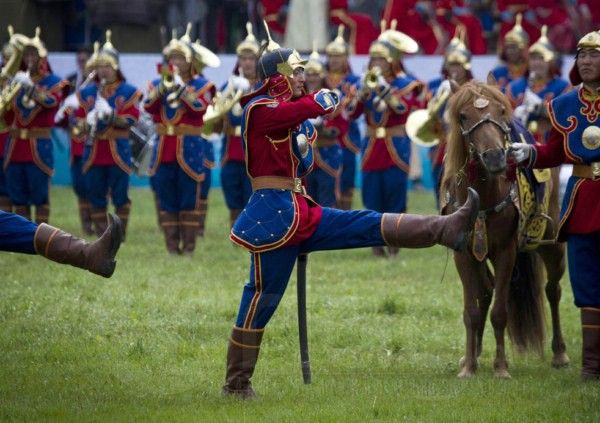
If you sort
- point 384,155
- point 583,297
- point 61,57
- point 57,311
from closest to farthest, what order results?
point 583,297
point 57,311
point 384,155
point 61,57

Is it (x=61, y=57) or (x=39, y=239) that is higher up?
(x=61, y=57)

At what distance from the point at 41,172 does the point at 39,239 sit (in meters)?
8.68

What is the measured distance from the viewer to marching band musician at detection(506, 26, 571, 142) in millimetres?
15372

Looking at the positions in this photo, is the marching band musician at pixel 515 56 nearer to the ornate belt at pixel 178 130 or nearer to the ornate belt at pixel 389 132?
the ornate belt at pixel 389 132

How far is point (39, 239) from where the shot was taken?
8.37 metres

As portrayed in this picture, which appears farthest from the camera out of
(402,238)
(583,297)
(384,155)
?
(384,155)

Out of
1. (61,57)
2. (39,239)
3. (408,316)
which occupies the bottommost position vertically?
(408,316)

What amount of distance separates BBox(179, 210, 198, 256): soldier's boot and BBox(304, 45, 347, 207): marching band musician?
1.64 m

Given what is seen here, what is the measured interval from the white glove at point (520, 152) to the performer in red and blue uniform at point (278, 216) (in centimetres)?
120

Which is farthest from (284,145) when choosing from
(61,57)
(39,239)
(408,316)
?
(61,57)

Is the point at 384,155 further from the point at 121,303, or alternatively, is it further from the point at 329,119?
the point at 121,303

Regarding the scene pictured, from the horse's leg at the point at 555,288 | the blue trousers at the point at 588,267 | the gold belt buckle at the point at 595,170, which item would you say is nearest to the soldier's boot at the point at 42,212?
the horse's leg at the point at 555,288

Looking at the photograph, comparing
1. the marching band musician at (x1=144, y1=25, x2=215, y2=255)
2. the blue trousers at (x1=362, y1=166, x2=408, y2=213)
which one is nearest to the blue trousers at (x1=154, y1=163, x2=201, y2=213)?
the marching band musician at (x1=144, y1=25, x2=215, y2=255)

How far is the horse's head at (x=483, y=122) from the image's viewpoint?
8.97 metres
